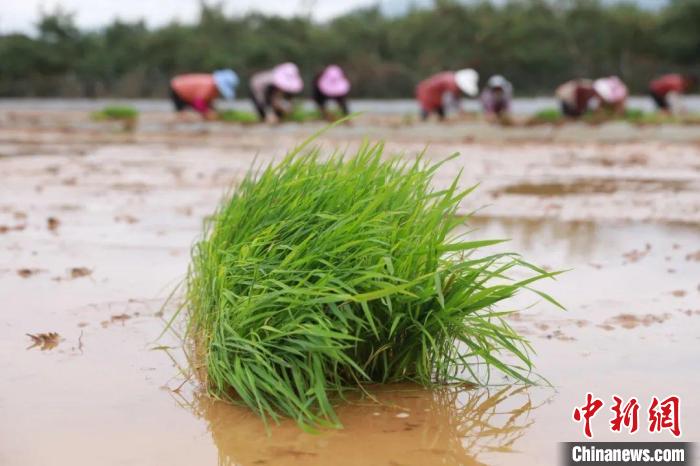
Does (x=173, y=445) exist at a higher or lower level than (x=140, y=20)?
lower

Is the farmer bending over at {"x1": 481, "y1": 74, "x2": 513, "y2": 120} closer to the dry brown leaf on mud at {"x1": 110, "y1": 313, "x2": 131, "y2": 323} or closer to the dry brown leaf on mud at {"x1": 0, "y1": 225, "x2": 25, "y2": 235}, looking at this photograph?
the dry brown leaf on mud at {"x1": 0, "y1": 225, "x2": 25, "y2": 235}

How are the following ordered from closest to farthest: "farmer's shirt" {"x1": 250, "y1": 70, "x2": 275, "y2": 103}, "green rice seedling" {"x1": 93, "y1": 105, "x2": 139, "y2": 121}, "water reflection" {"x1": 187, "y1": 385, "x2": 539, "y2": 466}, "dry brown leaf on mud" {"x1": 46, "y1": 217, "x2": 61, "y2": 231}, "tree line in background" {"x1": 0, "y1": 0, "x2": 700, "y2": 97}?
"water reflection" {"x1": 187, "y1": 385, "x2": 539, "y2": 466} < "dry brown leaf on mud" {"x1": 46, "y1": 217, "x2": 61, "y2": 231} < "farmer's shirt" {"x1": 250, "y1": 70, "x2": 275, "y2": 103} < "green rice seedling" {"x1": 93, "y1": 105, "x2": 139, "y2": 121} < "tree line in background" {"x1": 0, "y1": 0, "x2": 700, "y2": 97}

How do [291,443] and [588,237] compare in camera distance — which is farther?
[588,237]

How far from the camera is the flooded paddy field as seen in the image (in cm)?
340

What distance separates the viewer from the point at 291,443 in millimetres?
3363

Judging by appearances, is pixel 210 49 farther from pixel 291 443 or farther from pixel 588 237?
pixel 291 443

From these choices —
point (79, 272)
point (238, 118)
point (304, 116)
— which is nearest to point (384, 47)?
point (238, 118)

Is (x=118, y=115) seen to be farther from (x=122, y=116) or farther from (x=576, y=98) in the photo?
(x=576, y=98)

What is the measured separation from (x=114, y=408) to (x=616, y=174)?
9895 millimetres

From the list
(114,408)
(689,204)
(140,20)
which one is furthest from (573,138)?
(140,20)

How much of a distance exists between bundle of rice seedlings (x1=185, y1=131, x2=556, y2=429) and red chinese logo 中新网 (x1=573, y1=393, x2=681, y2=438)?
0.95 ft

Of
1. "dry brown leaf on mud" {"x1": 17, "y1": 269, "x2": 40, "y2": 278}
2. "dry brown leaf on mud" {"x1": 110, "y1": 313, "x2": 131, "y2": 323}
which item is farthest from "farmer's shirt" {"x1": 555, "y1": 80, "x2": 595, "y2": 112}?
"dry brown leaf on mud" {"x1": 110, "y1": 313, "x2": 131, "y2": 323}

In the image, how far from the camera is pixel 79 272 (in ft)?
19.9

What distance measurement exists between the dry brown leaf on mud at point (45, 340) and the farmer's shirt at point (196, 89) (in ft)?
60.3
